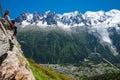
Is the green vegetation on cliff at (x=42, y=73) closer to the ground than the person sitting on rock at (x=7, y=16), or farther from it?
closer to the ground

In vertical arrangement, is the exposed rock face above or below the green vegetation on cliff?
above

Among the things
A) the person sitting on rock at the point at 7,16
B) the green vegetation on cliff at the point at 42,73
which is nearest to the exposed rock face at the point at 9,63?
the person sitting on rock at the point at 7,16

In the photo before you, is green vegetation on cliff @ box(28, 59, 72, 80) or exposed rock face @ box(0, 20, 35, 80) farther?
green vegetation on cliff @ box(28, 59, 72, 80)

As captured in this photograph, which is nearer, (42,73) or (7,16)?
(7,16)

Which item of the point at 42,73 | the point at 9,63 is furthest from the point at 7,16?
the point at 42,73

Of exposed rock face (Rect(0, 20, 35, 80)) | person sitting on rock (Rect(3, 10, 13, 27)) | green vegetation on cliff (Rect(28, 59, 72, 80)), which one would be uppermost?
person sitting on rock (Rect(3, 10, 13, 27))

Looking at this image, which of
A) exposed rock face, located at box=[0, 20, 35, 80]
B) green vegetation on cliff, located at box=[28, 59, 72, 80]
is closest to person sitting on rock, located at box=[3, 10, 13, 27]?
exposed rock face, located at box=[0, 20, 35, 80]

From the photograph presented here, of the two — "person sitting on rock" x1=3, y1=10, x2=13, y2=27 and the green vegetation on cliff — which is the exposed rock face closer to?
"person sitting on rock" x1=3, y1=10, x2=13, y2=27

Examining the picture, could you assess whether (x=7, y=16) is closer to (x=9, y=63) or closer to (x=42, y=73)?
(x=9, y=63)

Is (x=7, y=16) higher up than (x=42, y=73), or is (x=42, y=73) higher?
(x=7, y=16)

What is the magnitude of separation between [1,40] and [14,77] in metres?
2.72

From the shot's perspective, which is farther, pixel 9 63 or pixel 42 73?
pixel 42 73

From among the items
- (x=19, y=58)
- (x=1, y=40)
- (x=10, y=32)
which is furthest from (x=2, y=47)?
(x=10, y=32)

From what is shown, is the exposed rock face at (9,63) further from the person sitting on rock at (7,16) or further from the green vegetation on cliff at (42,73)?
the green vegetation on cliff at (42,73)
